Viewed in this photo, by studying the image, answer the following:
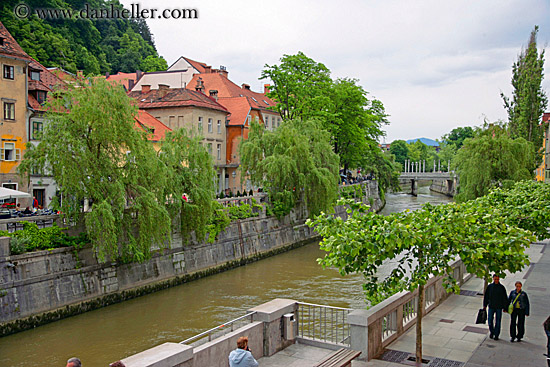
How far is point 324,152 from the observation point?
132ft

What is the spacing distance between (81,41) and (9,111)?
51.0 meters

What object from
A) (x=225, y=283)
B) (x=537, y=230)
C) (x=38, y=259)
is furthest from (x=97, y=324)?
(x=537, y=230)

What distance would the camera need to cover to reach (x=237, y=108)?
2215 inches

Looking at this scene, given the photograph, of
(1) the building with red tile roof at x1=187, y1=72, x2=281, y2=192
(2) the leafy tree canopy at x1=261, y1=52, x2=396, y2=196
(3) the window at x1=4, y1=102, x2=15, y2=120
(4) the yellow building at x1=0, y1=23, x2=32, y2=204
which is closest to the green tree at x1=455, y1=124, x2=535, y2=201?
(2) the leafy tree canopy at x1=261, y1=52, x2=396, y2=196

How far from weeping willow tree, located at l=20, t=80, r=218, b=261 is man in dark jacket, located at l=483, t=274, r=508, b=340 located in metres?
13.5

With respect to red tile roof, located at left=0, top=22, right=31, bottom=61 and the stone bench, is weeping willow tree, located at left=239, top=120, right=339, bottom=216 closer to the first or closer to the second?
red tile roof, located at left=0, top=22, right=31, bottom=61

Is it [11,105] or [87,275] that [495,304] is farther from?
[11,105]

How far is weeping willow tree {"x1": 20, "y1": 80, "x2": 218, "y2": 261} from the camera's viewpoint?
67.6 feet

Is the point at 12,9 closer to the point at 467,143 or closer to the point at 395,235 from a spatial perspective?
the point at 467,143

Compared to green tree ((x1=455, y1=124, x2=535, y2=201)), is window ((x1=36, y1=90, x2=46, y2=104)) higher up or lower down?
higher up

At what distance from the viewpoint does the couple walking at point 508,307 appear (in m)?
12.4

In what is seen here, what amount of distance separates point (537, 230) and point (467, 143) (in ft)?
71.5

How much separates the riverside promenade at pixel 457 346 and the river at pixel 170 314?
6.90 m

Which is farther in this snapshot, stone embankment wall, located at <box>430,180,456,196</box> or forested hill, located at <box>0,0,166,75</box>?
stone embankment wall, located at <box>430,180,456,196</box>
